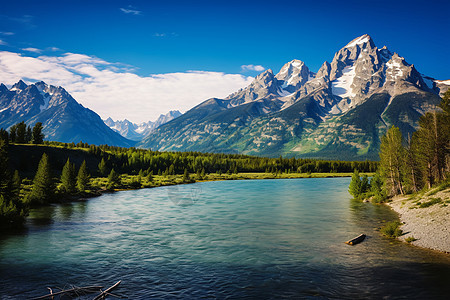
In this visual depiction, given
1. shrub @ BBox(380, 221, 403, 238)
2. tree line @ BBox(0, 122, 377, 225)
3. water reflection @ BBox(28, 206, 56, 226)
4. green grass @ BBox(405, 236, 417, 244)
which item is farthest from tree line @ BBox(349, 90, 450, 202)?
tree line @ BBox(0, 122, 377, 225)

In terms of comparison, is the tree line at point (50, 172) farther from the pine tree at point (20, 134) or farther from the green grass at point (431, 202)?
the green grass at point (431, 202)

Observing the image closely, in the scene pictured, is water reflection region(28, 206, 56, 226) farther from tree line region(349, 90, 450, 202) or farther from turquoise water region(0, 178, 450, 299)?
tree line region(349, 90, 450, 202)

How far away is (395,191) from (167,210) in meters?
57.0

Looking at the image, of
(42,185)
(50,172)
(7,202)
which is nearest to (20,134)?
(50,172)

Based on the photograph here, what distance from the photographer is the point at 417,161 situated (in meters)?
70.9

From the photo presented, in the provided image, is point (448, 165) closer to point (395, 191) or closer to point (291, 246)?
point (395, 191)

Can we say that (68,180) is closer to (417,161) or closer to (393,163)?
(393,163)

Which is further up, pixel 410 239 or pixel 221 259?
pixel 410 239

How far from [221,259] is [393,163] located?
2401 inches

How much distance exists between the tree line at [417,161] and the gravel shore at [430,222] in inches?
411

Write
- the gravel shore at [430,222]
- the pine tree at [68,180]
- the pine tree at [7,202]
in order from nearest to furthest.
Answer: the gravel shore at [430,222] → the pine tree at [7,202] → the pine tree at [68,180]

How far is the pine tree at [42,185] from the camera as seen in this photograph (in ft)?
243

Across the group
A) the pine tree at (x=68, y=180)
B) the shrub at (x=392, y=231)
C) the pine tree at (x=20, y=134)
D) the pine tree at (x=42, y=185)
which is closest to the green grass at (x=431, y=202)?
the shrub at (x=392, y=231)

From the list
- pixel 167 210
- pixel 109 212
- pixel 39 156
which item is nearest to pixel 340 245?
pixel 167 210
